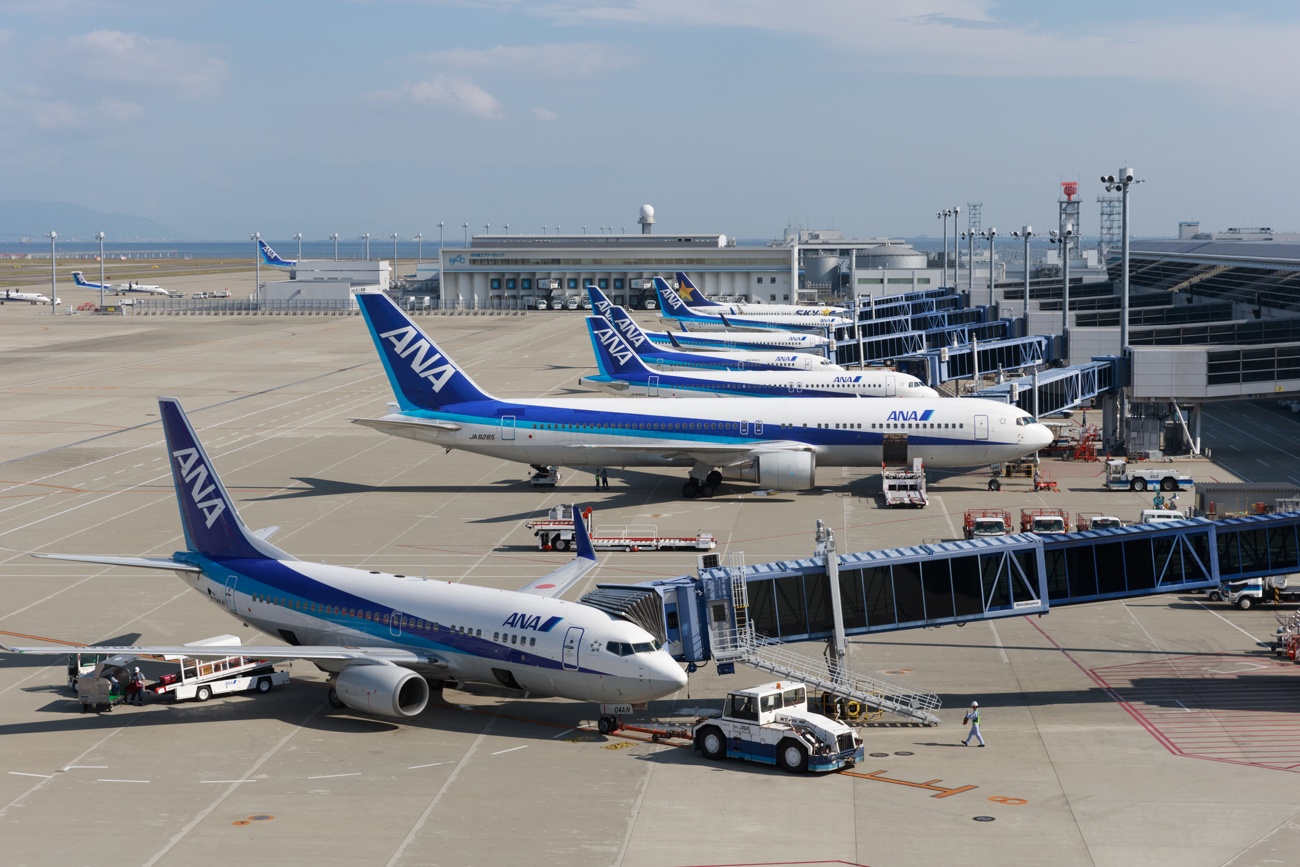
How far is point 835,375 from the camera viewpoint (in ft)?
300

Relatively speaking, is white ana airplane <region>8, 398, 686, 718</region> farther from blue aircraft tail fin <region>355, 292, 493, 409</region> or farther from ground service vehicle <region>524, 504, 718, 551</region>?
blue aircraft tail fin <region>355, 292, 493, 409</region>

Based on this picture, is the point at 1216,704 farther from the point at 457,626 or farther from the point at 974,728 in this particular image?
the point at 457,626

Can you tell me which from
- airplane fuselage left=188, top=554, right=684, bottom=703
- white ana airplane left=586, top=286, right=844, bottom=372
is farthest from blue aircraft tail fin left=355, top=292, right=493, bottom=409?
white ana airplane left=586, top=286, right=844, bottom=372

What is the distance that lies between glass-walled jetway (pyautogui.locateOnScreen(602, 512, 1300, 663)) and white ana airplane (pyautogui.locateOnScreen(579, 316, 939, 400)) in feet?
159

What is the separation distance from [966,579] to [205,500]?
71.5 ft

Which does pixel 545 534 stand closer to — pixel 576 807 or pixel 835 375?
pixel 576 807

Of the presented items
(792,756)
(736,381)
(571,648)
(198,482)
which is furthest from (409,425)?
(792,756)

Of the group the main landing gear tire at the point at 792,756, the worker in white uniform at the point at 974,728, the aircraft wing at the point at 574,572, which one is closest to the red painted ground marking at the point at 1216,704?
the worker in white uniform at the point at 974,728

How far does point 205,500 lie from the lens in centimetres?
4062

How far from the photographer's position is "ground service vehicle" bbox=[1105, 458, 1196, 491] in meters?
68.0

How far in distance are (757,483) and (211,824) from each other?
42.6 m

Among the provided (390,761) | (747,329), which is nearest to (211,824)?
(390,761)

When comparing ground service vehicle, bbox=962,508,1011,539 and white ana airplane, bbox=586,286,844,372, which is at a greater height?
white ana airplane, bbox=586,286,844,372

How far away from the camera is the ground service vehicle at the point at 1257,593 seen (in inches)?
1852
